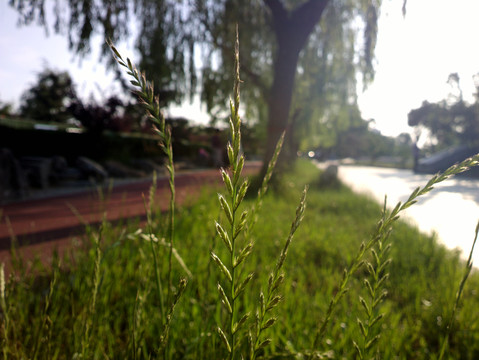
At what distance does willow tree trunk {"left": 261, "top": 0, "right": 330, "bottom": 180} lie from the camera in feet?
26.4

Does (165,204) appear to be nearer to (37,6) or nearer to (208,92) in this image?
(208,92)

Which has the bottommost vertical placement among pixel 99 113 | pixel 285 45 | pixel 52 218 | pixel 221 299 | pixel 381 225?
pixel 52 218

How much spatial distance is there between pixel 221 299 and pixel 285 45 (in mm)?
8531

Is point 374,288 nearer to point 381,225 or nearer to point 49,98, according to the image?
point 381,225

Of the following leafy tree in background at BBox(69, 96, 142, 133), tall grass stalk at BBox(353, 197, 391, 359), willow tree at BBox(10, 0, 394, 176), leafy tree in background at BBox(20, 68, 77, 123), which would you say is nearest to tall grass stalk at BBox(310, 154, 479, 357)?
tall grass stalk at BBox(353, 197, 391, 359)

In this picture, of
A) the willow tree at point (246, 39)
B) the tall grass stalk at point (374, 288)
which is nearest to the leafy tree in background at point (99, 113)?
the willow tree at point (246, 39)

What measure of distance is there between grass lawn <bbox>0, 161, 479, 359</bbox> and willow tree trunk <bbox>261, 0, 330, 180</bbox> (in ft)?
15.3

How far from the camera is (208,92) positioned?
333 inches

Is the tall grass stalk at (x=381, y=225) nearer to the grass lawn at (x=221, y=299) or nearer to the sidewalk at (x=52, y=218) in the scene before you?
the grass lawn at (x=221, y=299)

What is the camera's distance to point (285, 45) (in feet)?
27.2

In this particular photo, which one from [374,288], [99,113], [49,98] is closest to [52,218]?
[374,288]

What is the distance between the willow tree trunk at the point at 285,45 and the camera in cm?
805

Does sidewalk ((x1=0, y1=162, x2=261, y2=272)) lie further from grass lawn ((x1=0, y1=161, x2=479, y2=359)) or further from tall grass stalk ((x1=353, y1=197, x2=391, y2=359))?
tall grass stalk ((x1=353, y1=197, x2=391, y2=359))

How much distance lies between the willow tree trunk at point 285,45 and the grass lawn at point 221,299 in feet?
15.3
